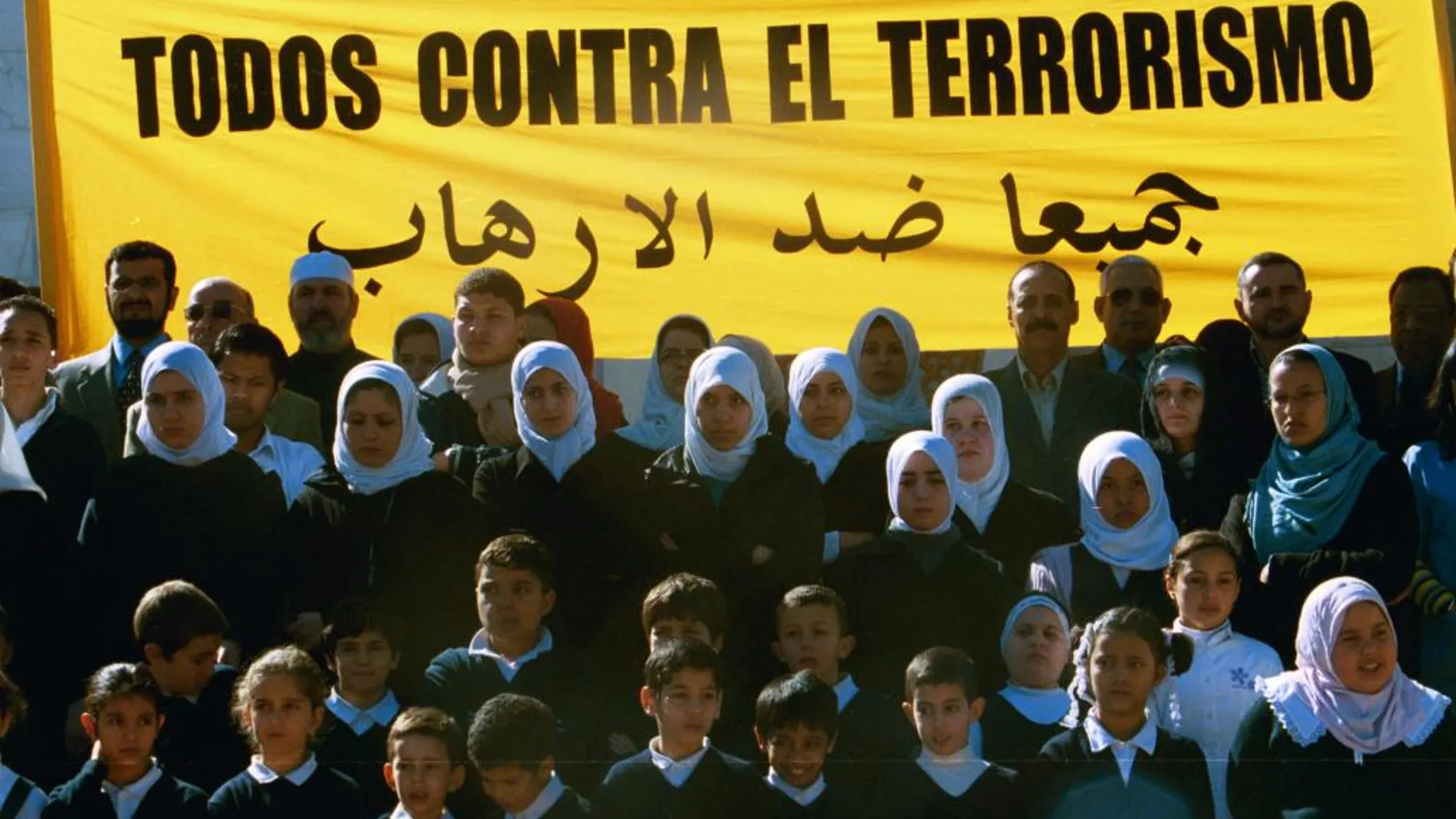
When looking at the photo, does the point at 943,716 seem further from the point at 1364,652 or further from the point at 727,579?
the point at 1364,652

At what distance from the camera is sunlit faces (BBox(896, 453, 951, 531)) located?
23.2ft

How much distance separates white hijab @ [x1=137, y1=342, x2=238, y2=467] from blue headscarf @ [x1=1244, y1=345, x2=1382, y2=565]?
9.10ft

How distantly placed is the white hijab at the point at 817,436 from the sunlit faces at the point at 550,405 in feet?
2.11

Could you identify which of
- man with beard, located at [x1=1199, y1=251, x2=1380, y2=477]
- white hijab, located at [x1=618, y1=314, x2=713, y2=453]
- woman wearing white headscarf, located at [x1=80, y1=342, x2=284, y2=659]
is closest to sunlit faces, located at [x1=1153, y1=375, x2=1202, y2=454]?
man with beard, located at [x1=1199, y1=251, x2=1380, y2=477]

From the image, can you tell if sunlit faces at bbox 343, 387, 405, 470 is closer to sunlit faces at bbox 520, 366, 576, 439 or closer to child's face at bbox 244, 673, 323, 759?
sunlit faces at bbox 520, 366, 576, 439

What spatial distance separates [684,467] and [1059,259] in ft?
7.10

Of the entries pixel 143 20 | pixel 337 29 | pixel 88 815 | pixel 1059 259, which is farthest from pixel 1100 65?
pixel 88 815

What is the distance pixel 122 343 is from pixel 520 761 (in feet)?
7.55

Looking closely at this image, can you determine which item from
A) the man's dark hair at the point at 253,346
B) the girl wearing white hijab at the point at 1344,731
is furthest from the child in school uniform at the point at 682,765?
the man's dark hair at the point at 253,346

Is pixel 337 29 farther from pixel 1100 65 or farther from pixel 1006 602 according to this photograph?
pixel 1006 602

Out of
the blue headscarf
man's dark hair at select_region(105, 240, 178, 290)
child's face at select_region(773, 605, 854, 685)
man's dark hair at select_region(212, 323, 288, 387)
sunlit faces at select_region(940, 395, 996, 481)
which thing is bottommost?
child's face at select_region(773, 605, 854, 685)

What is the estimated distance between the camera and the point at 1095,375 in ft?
25.8

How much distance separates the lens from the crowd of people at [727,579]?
6.31 m

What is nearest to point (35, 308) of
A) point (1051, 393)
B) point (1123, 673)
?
point (1051, 393)
